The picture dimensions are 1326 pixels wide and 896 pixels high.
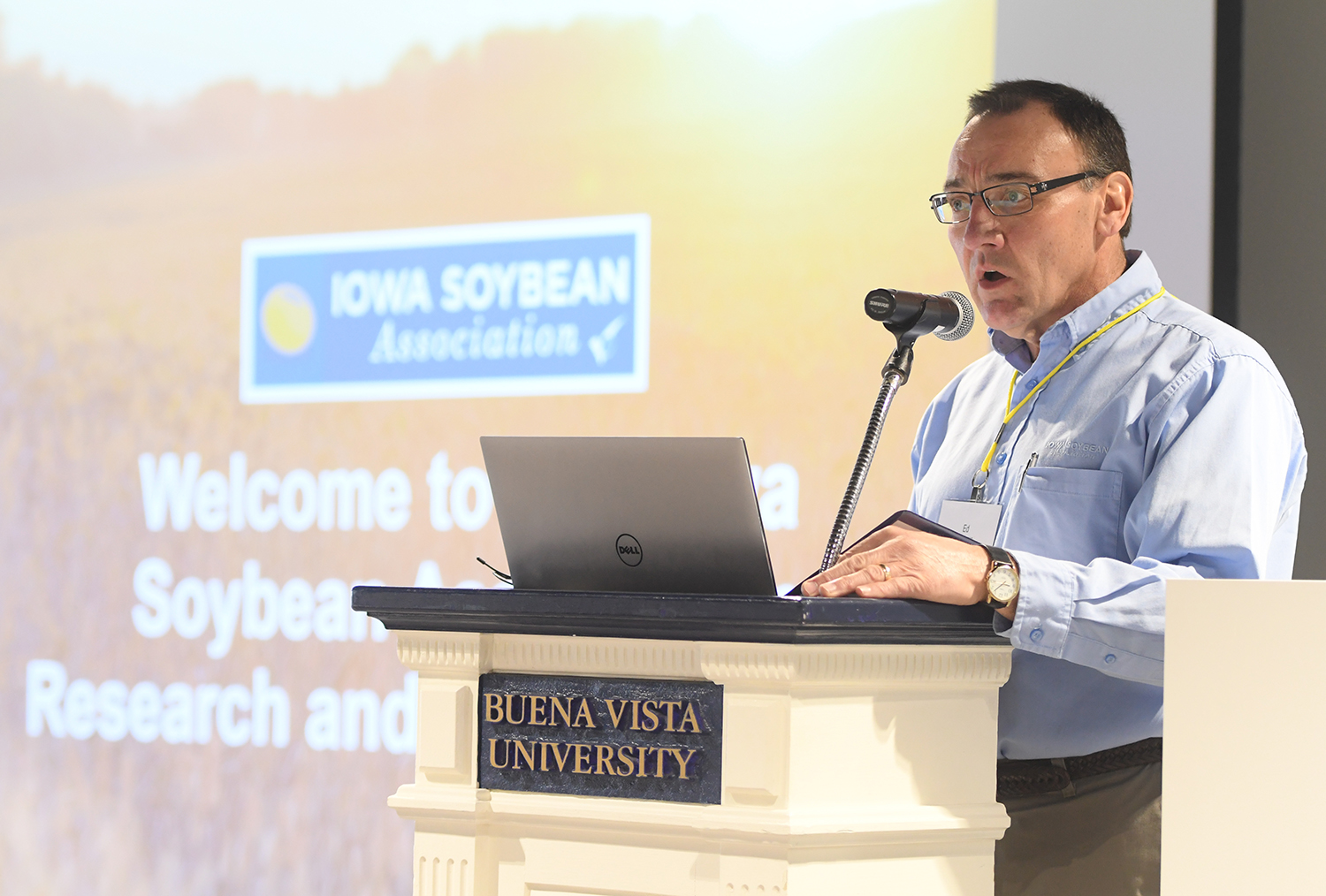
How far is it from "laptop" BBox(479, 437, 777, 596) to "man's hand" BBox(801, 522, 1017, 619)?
0.08 metres

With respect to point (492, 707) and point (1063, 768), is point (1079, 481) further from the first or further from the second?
point (492, 707)

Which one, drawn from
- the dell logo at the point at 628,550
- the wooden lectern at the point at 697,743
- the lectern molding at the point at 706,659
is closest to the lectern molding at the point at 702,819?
the wooden lectern at the point at 697,743

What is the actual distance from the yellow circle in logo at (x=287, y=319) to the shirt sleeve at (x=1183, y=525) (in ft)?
8.51

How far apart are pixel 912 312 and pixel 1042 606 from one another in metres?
0.45

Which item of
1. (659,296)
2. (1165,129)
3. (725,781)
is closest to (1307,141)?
(1165,129)

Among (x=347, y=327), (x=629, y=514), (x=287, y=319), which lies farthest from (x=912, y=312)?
(x=287, y=319)

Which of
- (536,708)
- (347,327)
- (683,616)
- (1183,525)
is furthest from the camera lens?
(347,327)

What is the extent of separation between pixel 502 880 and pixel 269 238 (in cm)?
282

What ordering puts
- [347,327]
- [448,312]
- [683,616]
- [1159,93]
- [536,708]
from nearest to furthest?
[683,616] < [536,708] < [1159,93] < [448,312] < [347,327]

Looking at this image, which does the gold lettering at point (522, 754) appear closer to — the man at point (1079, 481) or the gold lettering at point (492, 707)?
the gold lettering at point (492, 707)

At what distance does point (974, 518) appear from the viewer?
5.98 feet

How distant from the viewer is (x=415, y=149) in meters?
3.61

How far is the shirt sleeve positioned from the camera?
1.39 m

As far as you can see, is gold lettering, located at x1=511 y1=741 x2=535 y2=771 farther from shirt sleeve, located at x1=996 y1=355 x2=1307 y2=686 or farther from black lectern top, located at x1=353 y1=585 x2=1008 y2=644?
shirt sleeve, located at x1=996 y1=355 x2=1307 y2=686
